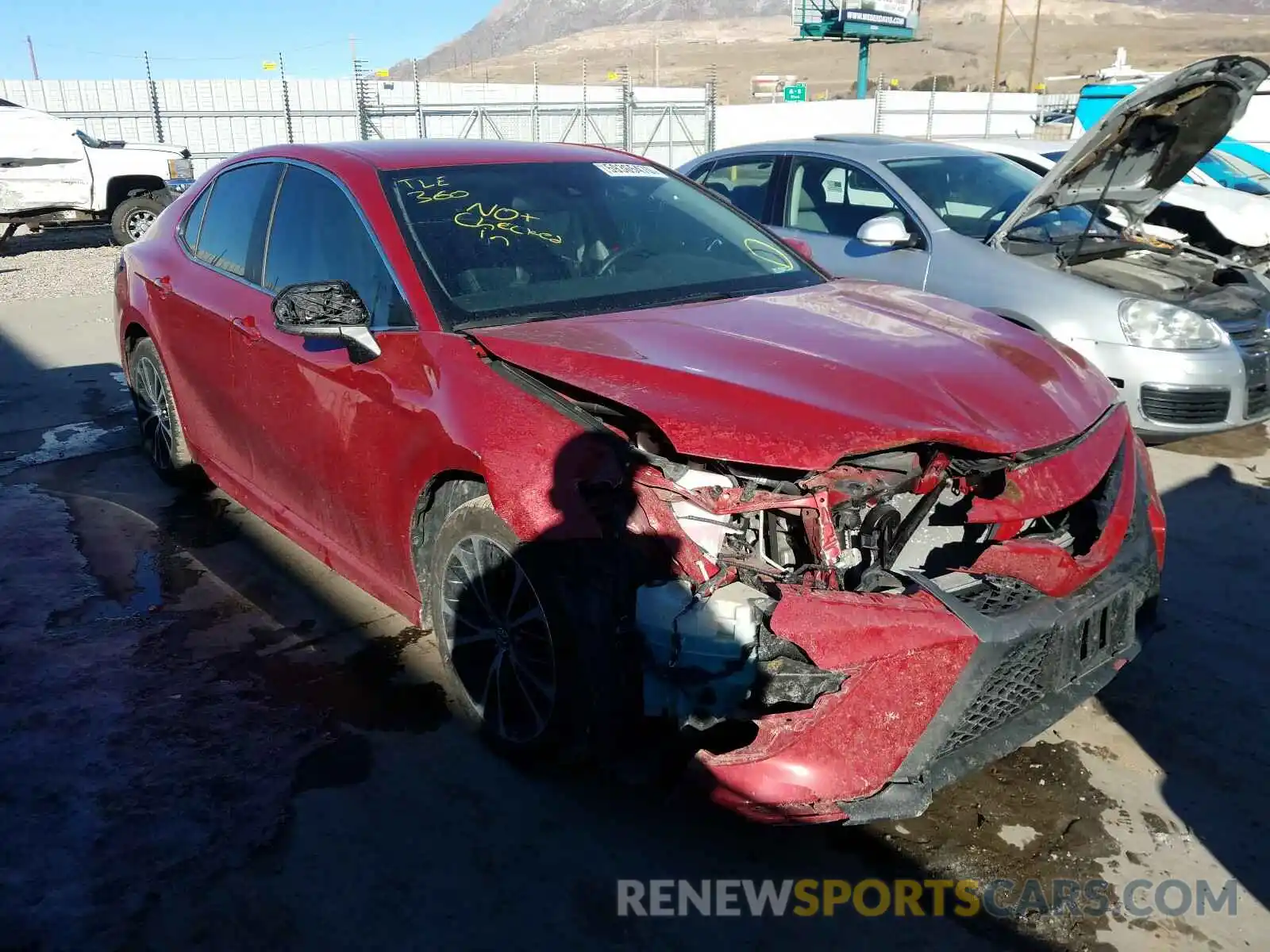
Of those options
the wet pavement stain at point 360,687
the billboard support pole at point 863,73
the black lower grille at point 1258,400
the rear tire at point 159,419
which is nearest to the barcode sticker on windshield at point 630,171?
the wet pavement stain at point 360,687

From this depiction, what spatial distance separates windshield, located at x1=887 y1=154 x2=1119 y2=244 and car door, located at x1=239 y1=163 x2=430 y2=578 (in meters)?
3.75

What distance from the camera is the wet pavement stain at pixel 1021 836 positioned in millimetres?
2457

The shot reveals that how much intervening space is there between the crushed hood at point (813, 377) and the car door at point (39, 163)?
13.5m

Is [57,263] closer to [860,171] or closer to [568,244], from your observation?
[860,171]

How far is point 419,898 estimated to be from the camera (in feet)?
8.16

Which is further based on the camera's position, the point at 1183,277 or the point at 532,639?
the point at 1183,277

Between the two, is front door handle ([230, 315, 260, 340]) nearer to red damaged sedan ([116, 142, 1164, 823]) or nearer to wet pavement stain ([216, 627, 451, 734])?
red damaged sedan ([116, 142, 1164, 823])

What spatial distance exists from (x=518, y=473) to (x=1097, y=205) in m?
4.67

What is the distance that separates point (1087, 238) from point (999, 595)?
13.9ft

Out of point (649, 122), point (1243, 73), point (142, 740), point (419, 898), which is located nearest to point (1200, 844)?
point (419, 898)

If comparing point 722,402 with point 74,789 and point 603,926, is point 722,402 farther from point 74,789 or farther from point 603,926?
point 74,789

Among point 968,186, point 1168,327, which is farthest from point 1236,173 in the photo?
point 1168,327

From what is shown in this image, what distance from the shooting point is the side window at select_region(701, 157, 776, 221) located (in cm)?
673

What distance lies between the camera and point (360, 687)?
3.43 meters
